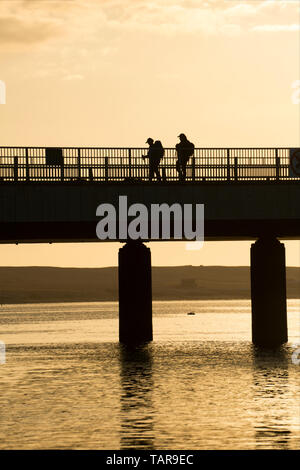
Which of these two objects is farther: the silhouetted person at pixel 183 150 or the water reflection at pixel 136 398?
the silhouetted person at pixel 183 150

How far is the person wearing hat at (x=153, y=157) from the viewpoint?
70.2m

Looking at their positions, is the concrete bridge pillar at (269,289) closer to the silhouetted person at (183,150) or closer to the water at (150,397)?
the water at (150,397)

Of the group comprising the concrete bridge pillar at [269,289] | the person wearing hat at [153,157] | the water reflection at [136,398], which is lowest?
the water reflection at [136,398]

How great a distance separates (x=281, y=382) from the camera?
65688 mm

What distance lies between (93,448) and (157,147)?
2973 cm

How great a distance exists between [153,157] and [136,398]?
16881 mm

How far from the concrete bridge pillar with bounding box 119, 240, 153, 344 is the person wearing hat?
40.4ft

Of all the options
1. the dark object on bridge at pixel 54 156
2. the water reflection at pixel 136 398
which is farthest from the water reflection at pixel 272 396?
the dark object on bridge at pixel 54 156

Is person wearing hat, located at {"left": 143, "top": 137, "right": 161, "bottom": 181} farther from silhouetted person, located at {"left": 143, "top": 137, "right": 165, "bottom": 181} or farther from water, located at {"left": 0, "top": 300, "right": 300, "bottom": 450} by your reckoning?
water, located at {"left": 0, "top": 300, "right": 300, "bottom": 450}

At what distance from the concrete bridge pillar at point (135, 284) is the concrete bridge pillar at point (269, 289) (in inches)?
281

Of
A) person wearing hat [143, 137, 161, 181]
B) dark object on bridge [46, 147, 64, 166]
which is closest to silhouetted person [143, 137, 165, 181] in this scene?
person wearing hat [143, 137, 161, 181]

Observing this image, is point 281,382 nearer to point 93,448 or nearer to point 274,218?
point 274,218

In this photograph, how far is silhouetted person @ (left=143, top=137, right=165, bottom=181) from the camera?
70188 mm

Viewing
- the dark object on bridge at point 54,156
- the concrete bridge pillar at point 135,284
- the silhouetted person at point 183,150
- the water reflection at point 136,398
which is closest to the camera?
the water reflection at point 136,398
